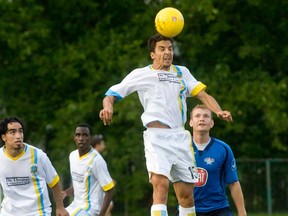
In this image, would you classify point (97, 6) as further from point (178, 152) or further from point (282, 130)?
point (178, 152)

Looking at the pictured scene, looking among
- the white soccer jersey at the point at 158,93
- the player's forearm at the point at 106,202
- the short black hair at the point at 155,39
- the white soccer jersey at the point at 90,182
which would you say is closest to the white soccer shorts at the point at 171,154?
the white soccer jersey at the point at 158,93

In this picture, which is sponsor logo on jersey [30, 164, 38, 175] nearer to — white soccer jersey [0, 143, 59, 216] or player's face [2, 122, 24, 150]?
white soccer jersey [0, 143, 59, 216]

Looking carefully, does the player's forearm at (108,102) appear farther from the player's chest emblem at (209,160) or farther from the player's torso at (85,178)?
the player's torso at (85,178)

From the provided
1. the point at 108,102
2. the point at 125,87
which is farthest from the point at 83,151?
the point at 108,102

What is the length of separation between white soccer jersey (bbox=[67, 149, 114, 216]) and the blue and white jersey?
9.51 ft

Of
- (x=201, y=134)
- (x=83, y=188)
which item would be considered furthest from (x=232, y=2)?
(x=201, y=134)

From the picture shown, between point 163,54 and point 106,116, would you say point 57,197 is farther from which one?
point 163,54

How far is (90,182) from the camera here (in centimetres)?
1527

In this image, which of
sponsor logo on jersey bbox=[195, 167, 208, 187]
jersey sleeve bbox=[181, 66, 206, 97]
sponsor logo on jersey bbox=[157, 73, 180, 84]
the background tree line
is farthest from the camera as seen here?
the background tree line

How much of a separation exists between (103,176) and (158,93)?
3.57 metres

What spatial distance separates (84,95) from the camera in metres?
28.8

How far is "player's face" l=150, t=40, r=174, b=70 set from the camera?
11.9m

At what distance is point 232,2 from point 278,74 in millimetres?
2359

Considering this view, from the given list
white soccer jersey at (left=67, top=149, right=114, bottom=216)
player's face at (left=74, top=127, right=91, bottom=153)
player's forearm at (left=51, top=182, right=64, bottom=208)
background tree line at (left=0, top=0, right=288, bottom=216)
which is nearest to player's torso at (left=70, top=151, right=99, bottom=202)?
white soccer jersey at (left=67, top=149, right=114, bottom=216)
